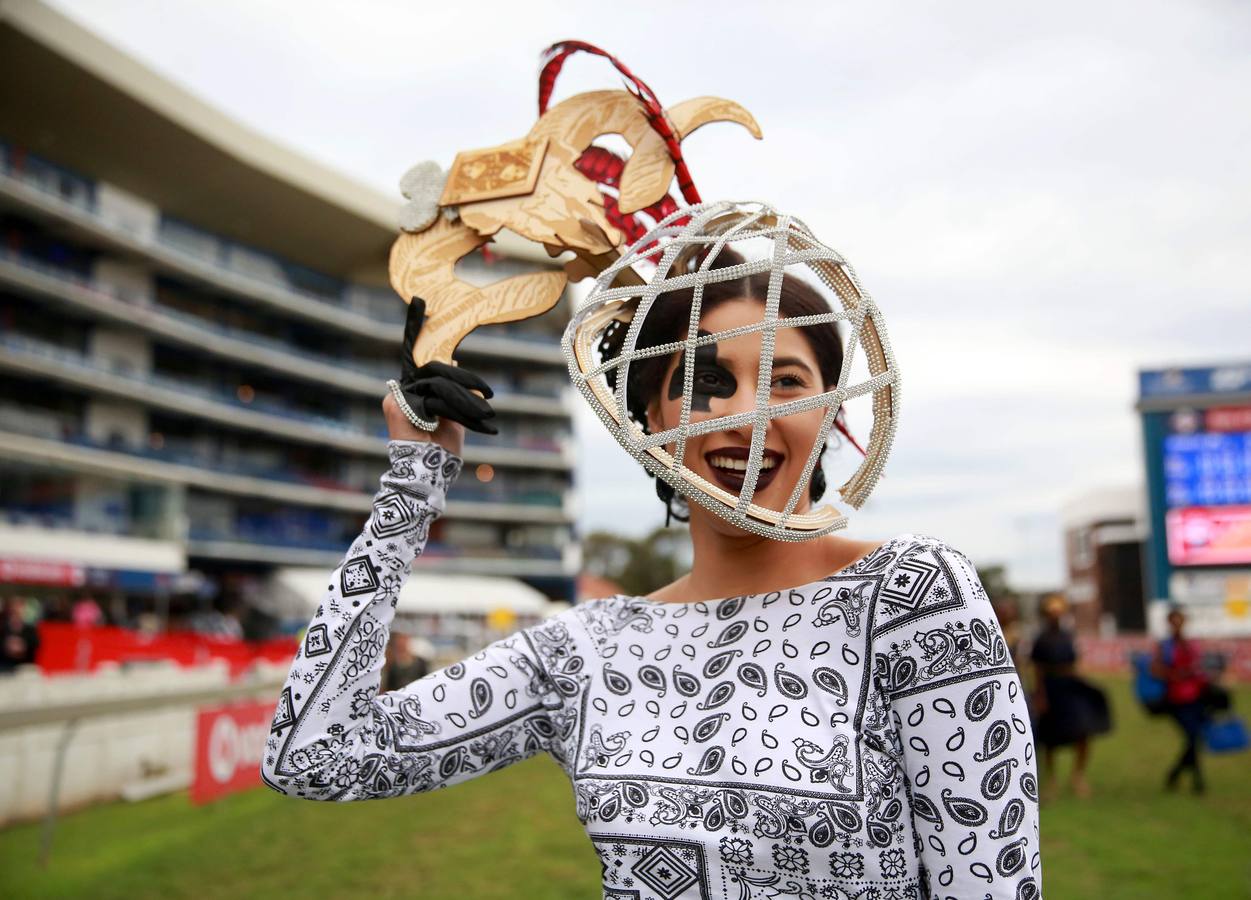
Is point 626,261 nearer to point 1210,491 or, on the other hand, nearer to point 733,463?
point 733,463

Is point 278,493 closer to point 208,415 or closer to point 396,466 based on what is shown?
point 208,415

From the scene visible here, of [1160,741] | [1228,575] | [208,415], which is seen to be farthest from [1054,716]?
[208,415]

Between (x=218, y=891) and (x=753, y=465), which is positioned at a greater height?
(x=753, y=465)

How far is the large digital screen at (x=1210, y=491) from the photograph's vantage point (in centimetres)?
2155

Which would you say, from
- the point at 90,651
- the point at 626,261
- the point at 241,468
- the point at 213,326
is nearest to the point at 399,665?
the point at 90,651

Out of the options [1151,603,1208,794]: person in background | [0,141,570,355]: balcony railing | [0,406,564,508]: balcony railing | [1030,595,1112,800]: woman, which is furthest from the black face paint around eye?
[0,406,564,508]: balcony railing

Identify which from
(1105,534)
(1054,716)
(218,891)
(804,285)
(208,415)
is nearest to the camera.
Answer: (804,285)

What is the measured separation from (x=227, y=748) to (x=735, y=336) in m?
7.26

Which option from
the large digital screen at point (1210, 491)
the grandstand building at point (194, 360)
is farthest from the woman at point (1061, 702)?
the grandstand building at point (194, 360)

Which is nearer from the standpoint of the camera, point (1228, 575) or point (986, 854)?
point (986, 854)

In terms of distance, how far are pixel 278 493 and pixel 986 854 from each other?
40.1 metres

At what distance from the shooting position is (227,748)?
7.66m

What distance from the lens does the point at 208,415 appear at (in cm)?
3678

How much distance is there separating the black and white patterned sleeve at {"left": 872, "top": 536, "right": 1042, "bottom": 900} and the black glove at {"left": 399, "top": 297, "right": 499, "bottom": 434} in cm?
60
